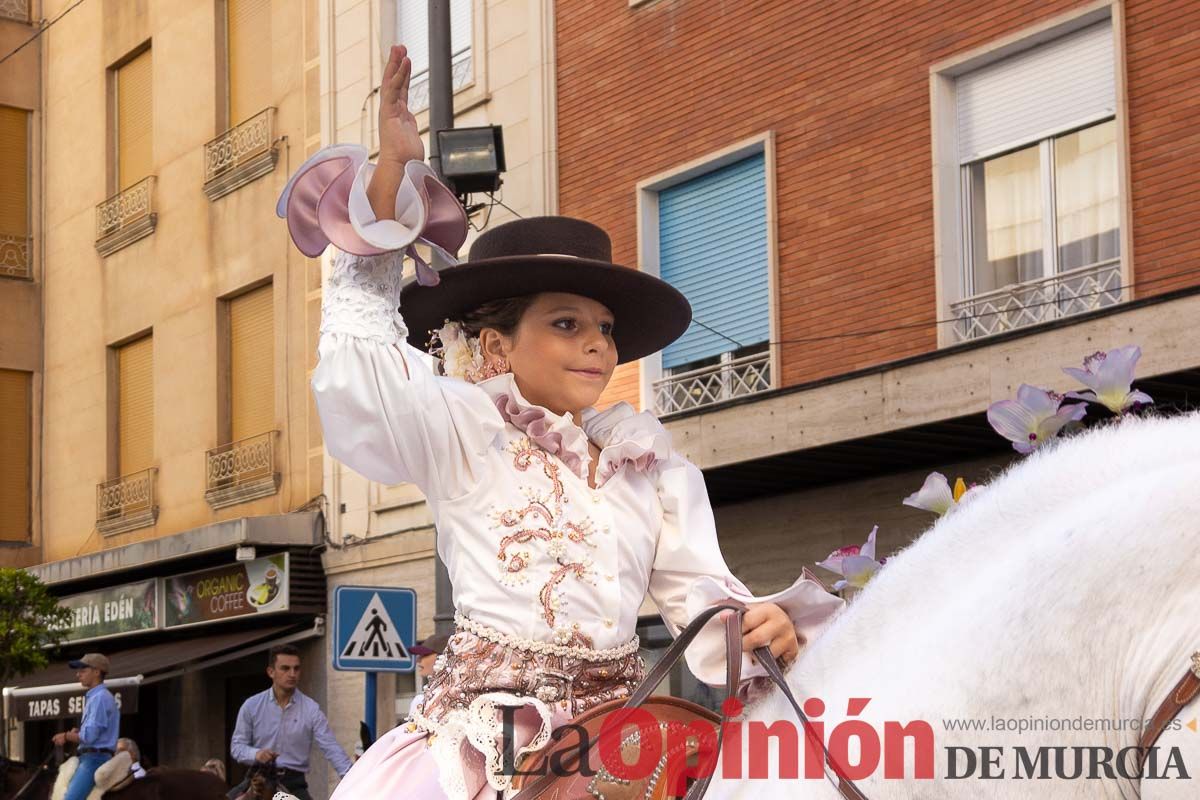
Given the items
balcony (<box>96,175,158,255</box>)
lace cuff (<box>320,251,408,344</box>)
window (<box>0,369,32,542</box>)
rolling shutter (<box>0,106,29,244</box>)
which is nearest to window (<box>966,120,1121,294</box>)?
lace cuff (<box>320,251,408,344</box>)

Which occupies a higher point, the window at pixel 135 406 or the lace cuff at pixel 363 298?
the window at pixel 135 406

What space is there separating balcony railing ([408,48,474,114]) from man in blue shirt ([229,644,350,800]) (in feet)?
21.7

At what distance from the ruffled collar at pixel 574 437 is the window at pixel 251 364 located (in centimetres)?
1638

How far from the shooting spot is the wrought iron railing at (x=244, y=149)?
760 inches

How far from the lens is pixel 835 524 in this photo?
12.8 m

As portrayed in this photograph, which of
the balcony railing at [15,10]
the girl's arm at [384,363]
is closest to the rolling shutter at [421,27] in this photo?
the balcony railing at [15,10]

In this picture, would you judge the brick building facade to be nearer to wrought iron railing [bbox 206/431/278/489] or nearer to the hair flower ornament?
wrought iron railing [bbox 206/431/278/489]

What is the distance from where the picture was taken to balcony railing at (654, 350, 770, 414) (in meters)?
13.3

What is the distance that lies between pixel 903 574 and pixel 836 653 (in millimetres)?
159

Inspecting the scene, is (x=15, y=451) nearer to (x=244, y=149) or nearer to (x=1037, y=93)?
(x=244, y=149)

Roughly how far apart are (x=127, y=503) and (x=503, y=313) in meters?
19.7

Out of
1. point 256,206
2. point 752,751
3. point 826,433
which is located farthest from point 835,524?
point 752,751
